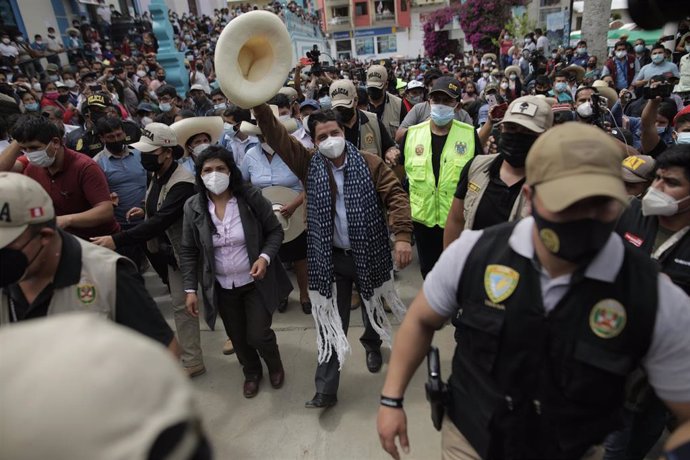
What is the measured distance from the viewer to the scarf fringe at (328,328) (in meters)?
Answer: 3.05

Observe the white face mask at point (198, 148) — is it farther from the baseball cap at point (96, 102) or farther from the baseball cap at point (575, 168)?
the baseball cap at point (575, 168)

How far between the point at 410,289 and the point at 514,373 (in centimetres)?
325

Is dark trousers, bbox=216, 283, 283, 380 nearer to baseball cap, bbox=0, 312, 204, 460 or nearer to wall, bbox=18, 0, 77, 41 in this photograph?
baseball cap, bbox=0, 312, 204, 460

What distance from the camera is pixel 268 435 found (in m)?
3.02

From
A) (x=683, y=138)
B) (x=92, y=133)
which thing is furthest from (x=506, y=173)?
(x=92, y=133)

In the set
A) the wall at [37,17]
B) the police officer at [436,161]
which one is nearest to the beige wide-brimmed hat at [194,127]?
the police officer at [436,161]

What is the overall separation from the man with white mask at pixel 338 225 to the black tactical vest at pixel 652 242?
1.17m

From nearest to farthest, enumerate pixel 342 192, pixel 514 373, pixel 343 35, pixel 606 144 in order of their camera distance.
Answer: pixel 606 144, pixel 514 373, pixel 342 192, pixel 343 35

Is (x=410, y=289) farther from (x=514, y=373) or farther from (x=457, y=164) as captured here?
(x=514, y=373)

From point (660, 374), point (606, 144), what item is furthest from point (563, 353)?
point (606, 144)

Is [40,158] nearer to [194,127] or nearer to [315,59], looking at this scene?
[194,127]

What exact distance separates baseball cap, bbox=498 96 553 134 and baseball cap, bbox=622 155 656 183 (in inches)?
25.4

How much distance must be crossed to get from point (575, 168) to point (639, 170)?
5.62 ft

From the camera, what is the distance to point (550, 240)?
1.36m
